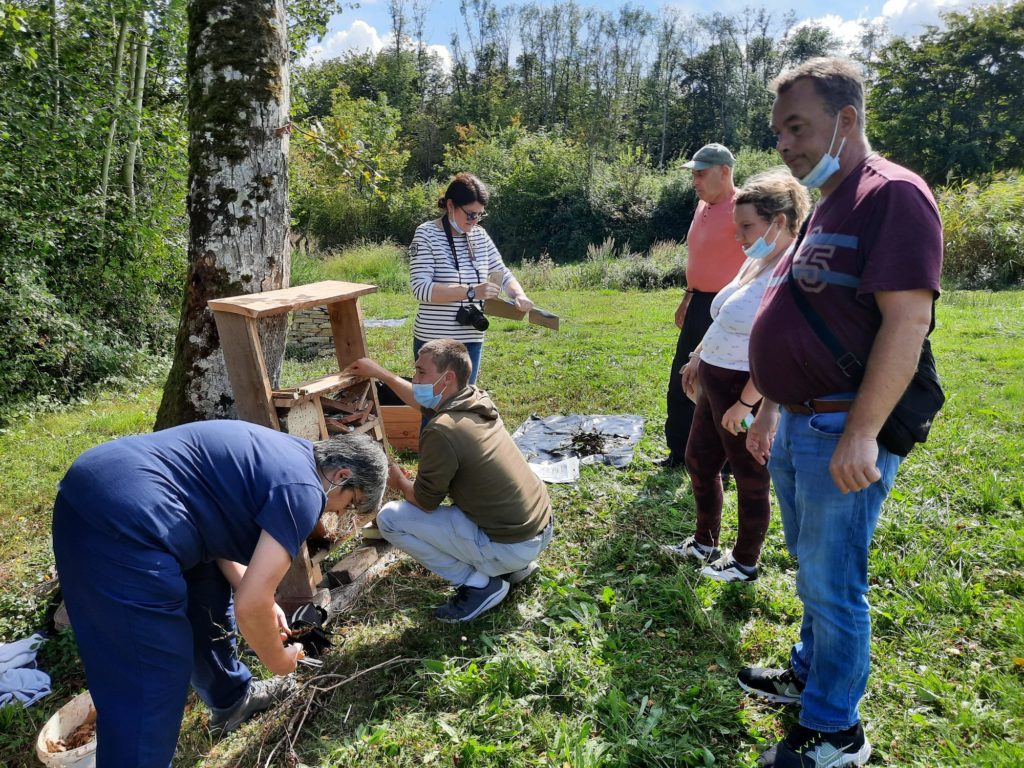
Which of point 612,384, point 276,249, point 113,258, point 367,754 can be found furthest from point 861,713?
point 113,258

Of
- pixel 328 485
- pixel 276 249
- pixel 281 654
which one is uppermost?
pixel 276 249

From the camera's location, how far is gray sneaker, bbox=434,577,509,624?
9.86 feet

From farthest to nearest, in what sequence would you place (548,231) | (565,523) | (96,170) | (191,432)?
(548,231) → (96,170) → (565,523) → (191,432)

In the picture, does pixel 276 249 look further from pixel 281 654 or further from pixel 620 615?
pixel 620 615

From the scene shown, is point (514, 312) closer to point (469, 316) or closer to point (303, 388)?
point (469, 316)

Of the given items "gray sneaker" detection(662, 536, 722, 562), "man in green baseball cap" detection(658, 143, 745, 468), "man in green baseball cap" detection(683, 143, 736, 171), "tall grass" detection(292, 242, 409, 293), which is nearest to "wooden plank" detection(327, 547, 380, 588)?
"gray sneaker" detection(662, 536, 722, 562)

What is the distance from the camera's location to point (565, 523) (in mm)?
3939

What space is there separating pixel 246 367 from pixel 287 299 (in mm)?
347

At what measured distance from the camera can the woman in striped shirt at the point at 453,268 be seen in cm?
383

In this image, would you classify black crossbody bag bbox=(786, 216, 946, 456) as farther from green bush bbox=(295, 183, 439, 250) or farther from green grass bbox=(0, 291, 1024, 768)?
green bush bbox=(295, 183, 439, 250)

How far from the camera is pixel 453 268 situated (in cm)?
393

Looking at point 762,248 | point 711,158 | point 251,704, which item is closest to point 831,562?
point 762,248

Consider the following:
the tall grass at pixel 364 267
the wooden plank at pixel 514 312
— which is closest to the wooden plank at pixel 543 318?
the wooden plank at pixel 514 312

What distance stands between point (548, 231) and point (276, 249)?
23.4 metres
